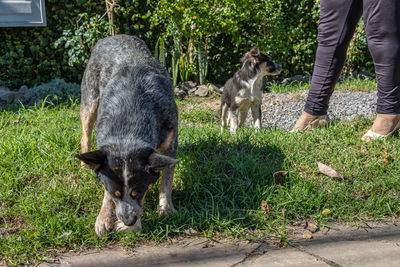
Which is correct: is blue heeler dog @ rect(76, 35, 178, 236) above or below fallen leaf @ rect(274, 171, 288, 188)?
above

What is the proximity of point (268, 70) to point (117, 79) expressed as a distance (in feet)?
10.1

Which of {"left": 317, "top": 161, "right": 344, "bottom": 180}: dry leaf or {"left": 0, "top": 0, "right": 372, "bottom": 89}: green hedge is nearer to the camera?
{"left": 317, "top": 161, "right": 344, "bottom": 180}: dry leaf

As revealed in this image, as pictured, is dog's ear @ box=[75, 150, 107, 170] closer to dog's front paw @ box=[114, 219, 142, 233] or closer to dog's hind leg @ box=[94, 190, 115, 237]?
dog's hind leg @ box=[94, 190, 115, 237]

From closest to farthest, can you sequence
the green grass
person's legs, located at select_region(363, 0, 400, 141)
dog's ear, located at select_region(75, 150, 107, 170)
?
dog's ear, located at select_region(75, 150, 107, 170), person's legs, located at select_region(363, 0, 400, 141), the green grass

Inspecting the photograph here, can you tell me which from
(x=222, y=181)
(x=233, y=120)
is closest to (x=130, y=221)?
(x=222, y=181)

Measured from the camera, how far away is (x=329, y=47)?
4.59 m

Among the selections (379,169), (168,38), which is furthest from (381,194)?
(168,38)

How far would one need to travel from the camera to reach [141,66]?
11.7 feet

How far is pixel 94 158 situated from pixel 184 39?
→ 6529 millimetres

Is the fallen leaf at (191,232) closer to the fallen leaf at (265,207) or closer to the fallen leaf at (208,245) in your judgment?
the fallen leaf at (208,245)

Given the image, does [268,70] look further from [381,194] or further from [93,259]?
[93,259]

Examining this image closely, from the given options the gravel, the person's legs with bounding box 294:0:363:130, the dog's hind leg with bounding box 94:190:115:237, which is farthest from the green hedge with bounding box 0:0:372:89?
the dog's hind leg with bounding box 94:190:115:237

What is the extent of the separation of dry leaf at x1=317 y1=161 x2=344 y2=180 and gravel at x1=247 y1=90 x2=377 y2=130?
2.13 m

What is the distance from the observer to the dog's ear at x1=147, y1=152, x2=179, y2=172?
2619 millimetres
